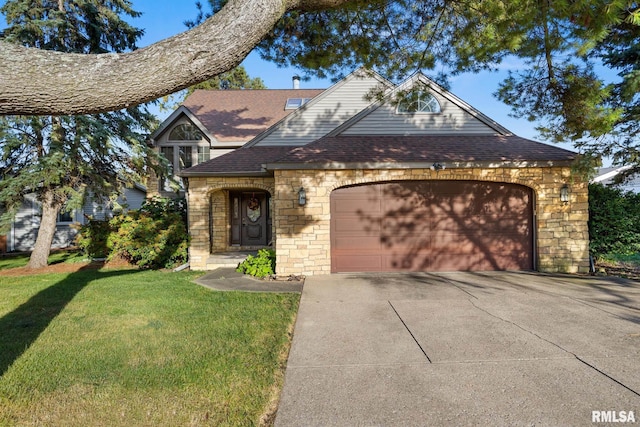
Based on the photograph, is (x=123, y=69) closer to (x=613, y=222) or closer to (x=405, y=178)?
(x=405, y=178)

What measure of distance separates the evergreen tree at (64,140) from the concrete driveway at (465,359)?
881 cm

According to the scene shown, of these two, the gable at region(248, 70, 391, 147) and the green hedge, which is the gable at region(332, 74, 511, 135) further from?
the green hedge

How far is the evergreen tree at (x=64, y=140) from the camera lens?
32.3 feet

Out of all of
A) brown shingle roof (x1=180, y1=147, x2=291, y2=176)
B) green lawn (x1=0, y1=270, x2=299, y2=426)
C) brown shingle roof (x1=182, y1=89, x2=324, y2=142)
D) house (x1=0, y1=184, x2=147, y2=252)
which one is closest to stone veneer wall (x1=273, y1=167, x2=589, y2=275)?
brown shingle roof (x1=180, y1=147, x2=291, y2=176)

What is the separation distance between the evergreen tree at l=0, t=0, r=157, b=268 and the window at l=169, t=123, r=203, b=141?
2.09m

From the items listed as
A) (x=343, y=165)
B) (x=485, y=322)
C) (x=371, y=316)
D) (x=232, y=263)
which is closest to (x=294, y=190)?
(x=343, y=165)

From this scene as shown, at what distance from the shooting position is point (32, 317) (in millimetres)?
5402

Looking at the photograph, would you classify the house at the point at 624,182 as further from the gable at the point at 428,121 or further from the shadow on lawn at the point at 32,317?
the shadow on lawn at the point at 32,317

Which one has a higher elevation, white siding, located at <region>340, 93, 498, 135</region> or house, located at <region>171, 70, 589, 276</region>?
white siding, located at <region>340, 93, 498, 135</region>

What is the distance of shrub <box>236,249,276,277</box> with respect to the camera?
330 inches

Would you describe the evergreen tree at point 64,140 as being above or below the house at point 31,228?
above

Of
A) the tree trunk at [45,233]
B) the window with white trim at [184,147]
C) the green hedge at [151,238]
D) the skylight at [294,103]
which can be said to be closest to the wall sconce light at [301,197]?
the green hedge at [151,238]

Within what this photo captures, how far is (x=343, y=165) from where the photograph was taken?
8.08 m

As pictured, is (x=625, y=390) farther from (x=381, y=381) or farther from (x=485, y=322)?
(x=381, y=381)
